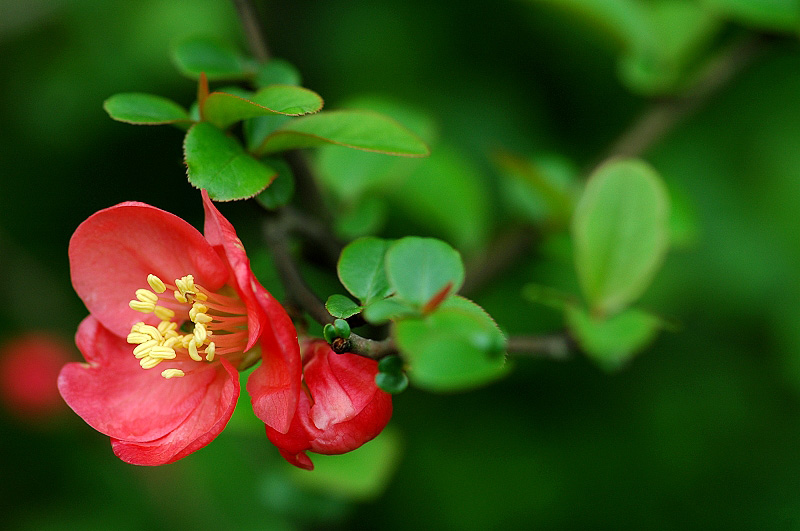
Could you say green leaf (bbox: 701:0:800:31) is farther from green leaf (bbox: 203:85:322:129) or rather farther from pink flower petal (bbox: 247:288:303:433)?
pink flower petal (bbox: 247:288:303:433)

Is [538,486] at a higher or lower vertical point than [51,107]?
→ lower

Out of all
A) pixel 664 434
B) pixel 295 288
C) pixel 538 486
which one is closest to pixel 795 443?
pixel 664 434

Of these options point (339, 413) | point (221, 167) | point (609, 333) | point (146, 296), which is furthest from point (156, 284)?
point (609, 333)

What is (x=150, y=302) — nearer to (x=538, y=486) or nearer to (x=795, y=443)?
(x=538, y=486)

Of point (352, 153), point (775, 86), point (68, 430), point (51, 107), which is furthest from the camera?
point (68, 430)

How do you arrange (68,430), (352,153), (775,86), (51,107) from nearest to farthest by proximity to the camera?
(352,153), (775,86), (51,107), (68,430)

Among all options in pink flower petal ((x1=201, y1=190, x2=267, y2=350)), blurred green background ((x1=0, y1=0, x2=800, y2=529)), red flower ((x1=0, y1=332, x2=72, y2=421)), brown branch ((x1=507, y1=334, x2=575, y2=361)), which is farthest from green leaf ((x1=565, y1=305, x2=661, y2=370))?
red flower ((x1=0, y1=332, x2=72, y2=421))

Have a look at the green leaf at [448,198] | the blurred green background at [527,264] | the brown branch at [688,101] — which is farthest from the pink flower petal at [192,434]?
the blurred green background at [527,264]

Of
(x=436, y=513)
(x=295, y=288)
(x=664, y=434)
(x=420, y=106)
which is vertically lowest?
(x=436, y=513)
